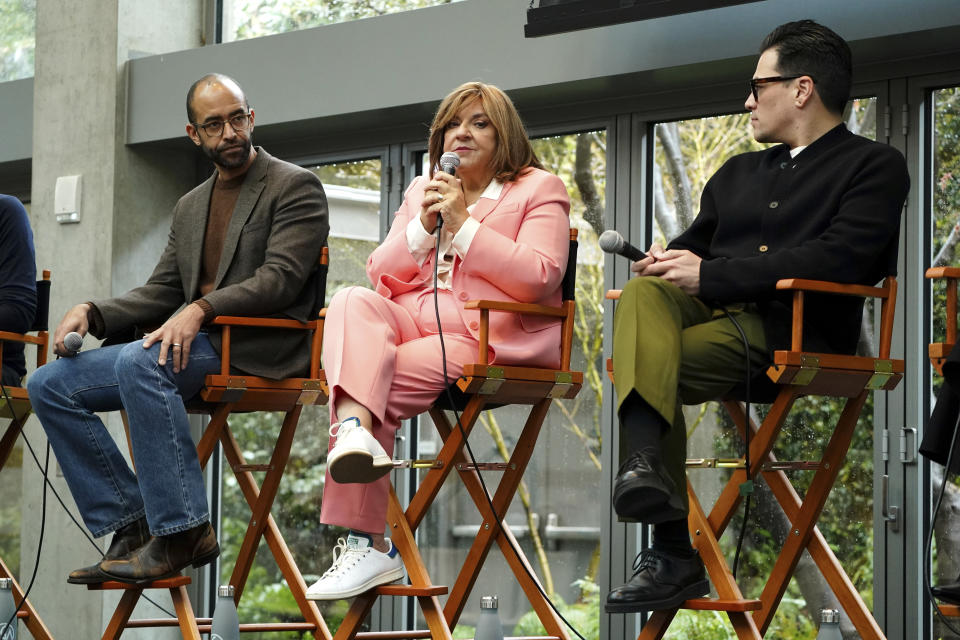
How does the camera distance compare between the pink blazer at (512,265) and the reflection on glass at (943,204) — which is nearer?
the pink blazer at (512,265)

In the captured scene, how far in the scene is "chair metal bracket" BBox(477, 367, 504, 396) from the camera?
335cm

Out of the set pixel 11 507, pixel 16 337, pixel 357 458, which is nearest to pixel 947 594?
pixel 357 458

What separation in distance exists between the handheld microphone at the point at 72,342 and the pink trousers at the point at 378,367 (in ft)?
2.60

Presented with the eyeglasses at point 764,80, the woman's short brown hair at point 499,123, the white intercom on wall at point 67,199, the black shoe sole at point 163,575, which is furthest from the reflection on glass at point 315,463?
the eyeglasses at point 764,80

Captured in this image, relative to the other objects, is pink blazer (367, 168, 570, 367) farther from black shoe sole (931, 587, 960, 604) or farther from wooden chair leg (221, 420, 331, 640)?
black shoe sole (931, 587, 960, 604)

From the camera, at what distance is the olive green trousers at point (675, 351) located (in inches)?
118

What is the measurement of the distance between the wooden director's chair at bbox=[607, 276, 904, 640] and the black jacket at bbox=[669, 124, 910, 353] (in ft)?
0.21

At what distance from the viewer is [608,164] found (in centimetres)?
486

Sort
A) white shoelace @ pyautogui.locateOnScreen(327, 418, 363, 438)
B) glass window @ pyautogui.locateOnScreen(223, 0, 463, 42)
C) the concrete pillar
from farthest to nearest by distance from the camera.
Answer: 1. the concrete pillar
2. glass window @ pyautogui.locateOnScreen(223, 0, 463, 42)
3. white shoelace @ pyautogui.locateOnScreen(327, 418, 363, 438)

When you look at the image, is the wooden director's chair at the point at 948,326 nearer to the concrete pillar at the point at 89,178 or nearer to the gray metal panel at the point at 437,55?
the gray metal panel at the point at 437,55

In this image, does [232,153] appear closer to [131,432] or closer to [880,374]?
[131,432]

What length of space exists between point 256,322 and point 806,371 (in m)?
1.49

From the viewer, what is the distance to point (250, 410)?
3.98 m

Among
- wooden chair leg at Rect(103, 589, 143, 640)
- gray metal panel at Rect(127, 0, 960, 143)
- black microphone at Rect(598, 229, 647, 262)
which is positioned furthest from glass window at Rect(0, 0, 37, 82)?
black microphone at Rect(598, 229, 647, 262)
